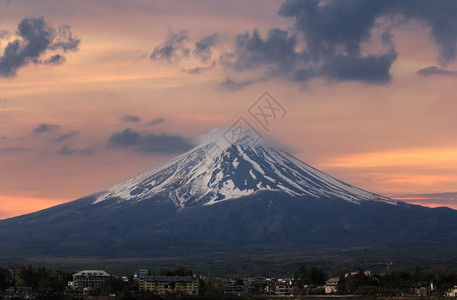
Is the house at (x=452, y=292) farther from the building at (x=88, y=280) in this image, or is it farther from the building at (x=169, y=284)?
the building at (x=88, y=280)

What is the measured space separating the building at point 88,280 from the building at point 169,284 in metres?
6.84

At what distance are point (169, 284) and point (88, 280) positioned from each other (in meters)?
11.9

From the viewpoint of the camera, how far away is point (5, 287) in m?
100

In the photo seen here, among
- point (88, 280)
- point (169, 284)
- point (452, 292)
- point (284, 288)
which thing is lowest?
point (452, 292)

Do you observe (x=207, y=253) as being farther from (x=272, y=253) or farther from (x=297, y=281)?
(x=297, y=281)

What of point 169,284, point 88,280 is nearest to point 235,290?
point 169,284

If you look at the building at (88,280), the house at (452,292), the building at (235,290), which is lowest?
the house at (452,292)

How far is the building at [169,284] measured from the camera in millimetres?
93250

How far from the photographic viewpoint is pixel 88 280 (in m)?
103

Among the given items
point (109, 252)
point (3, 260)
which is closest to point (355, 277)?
point (3, 260)

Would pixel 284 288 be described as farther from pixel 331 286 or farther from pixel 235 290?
pixel 235 290

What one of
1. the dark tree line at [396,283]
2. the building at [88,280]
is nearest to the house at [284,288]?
the dark tree line at [396,283]

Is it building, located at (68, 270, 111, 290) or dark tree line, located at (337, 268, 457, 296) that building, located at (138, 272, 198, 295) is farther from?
dark tree line, located at (337, 268, 457, 296)

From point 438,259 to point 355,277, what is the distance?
68239 mm
